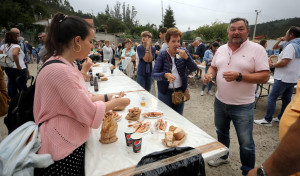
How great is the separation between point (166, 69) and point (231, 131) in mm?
2220

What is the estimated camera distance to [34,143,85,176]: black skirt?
110 cm

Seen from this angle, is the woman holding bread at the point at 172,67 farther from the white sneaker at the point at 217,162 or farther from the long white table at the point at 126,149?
the white sneaker at the point at 217,162

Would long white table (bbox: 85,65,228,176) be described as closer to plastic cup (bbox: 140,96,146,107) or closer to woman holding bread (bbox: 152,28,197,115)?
plastic cup (bbox: 140,96,146,107)

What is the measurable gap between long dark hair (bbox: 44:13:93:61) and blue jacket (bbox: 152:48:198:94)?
1.50m

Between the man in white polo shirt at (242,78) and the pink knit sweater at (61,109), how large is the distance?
153cm

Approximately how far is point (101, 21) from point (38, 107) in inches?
2775

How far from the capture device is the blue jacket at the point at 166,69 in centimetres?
245

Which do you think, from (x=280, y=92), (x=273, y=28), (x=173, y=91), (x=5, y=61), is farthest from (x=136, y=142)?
(x=273, y=28)

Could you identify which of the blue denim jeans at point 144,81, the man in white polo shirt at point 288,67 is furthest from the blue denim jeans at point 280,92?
the blue denim jeans at point 144,81

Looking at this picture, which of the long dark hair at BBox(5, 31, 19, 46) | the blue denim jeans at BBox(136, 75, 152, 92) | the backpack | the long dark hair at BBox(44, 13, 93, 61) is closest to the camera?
the long dark hair at BBox(44, 13, 93, 61)

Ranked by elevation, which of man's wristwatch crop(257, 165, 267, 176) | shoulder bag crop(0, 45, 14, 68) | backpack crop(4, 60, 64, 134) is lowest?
man's wristwatch crop(257, 165, 267, 176)

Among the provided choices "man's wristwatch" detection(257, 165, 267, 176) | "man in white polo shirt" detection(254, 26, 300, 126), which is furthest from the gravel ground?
"man's wristwatch" detection(257, 165, 267, 176)

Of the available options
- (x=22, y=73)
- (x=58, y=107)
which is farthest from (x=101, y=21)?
(x=58, y=107)

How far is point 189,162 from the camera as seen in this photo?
3.73ft
